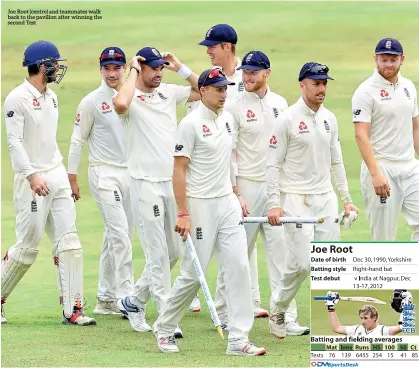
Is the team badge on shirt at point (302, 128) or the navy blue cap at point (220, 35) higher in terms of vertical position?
the navy blue cap at point (220, 35)

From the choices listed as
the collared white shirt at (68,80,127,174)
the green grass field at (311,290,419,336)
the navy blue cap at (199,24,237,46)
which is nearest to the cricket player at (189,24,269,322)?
the navy blue cap at (199,24,237,46)

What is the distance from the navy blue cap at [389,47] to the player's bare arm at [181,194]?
7.60 ft

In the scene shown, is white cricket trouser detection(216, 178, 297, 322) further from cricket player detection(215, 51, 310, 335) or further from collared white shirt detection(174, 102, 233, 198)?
collared white shirt detection(174, 102, 233, 198)

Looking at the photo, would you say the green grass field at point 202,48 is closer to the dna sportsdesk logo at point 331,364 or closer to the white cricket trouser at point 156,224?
the white cricket trouser at point 156,224


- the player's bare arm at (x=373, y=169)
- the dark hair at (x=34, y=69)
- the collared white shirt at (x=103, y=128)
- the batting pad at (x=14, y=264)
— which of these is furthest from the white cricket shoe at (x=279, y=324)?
the dark hair at (x=34, y=69)

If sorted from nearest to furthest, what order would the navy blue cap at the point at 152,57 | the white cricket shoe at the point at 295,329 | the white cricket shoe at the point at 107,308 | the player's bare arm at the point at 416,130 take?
the navy blue cap at the point at 152,57 → the white cricket shoe at the point at 295,329 → the player's bare arm at the point at 416,130 → the white cricket shoe at the point at 107,308

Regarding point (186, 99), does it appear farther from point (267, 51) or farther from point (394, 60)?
point (267, 51)

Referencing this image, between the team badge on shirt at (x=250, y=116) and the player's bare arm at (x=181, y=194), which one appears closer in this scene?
the player's bare arm at (x=181, y=194)

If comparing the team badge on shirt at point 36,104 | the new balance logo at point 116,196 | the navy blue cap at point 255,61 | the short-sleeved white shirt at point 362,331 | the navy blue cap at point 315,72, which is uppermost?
the navy blue cap at point 255,61

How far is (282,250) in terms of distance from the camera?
42.8 feet

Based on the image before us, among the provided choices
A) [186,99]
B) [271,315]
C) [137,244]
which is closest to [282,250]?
[271,315]

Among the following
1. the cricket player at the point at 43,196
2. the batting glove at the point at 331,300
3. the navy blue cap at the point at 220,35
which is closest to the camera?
the batting glove at the point at 331,300

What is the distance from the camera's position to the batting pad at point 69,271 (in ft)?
42.7

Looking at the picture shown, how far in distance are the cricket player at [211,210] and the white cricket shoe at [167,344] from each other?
351mm
